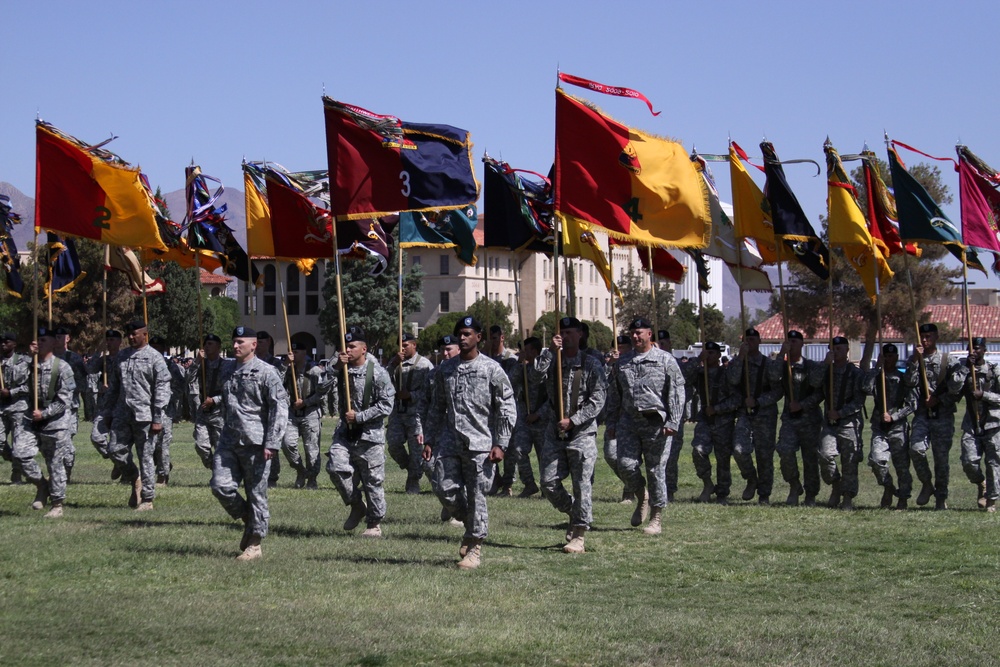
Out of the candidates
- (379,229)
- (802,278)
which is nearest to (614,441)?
(379,229)

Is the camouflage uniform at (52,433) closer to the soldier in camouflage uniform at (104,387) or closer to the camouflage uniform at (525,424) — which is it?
the soldier in camouflage uniform at (104,387)

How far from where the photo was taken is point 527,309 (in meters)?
115

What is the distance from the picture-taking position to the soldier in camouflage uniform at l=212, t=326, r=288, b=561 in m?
12.0

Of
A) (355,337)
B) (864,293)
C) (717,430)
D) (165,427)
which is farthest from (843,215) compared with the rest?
(864,293)

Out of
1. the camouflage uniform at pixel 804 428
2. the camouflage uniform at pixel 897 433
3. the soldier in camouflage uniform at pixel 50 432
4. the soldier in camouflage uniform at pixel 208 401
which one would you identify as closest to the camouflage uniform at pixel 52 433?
the soldier in camouflage uniform at pixel 50 432

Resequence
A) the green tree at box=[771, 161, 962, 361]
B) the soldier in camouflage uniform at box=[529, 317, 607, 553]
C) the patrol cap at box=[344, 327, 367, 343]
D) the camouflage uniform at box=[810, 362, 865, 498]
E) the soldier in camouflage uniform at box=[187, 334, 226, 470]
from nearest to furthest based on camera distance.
A: the soldier in camouflage uniform at box=[529, 317, 607, 553] < the patrol cap at box=[344, 327, 367, 343] < the camouflage uniform at box=[810, 362, 865, 498] < the soldier in camouflage uniform at box=[187, 334, 226, 470] < the green tree at box=[771, 161, 962, 361]

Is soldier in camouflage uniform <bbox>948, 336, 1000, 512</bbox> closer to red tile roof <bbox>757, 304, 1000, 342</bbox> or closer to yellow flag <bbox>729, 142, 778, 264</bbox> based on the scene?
yellow flag <bbox>729, 142, 778, 264</bbox>

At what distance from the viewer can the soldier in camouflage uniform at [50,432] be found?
1517 centimetres

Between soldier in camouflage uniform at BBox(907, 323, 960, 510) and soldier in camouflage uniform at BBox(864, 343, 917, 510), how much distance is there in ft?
0.38

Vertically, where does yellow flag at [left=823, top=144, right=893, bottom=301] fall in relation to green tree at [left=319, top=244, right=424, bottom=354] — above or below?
below

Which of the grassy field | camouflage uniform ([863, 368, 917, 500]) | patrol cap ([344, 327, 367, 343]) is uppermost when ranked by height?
patrol cap ([344, 327, 367, 343])

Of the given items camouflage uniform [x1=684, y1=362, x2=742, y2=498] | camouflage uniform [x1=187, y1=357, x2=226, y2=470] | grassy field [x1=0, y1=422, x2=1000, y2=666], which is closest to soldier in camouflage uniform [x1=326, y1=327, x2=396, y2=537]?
grassy field [x1=0, y1=422, x2=1000, y2=666]

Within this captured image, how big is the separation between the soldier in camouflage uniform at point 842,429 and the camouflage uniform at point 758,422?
0.85 metres

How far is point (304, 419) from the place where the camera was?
1867 centimetres
